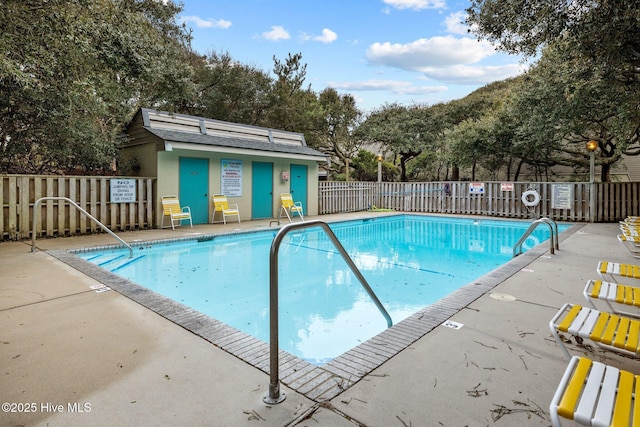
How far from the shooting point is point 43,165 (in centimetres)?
1044

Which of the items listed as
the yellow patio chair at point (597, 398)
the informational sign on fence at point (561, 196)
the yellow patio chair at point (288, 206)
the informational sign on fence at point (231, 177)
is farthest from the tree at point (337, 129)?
the yellow patio chair at point (597, 398)

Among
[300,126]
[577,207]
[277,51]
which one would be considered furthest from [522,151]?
[277,51]

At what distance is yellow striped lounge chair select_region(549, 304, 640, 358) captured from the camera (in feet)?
6.17

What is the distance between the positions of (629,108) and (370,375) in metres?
8.90

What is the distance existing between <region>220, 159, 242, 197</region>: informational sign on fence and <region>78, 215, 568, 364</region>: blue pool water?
2562mm

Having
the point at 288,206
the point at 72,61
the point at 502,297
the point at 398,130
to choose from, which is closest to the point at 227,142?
the point at 288,206

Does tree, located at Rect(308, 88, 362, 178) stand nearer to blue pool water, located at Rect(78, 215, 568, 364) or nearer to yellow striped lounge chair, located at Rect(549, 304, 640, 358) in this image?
blue pool water, located at Rect(78, 215, 568, 364)

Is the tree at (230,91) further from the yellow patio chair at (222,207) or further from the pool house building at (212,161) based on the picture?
the yellow patio chair at (222,207)

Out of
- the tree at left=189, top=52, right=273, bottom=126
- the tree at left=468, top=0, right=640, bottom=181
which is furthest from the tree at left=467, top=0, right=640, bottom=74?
the tree at left=189, top=52, right=273, bottom=126

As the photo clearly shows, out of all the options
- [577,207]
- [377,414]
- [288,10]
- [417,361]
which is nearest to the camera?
[377,414]

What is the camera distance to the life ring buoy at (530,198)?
12.7 meters

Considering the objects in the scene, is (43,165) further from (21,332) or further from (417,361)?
(417,361)

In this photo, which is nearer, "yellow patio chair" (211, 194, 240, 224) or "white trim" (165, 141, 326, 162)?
"white trim" (165, 141, 326, 162)

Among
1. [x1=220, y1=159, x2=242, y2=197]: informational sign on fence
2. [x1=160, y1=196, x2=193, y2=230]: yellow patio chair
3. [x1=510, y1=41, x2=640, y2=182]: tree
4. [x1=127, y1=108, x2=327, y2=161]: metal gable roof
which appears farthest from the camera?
[x1=220, y1=159, x2=242, y2=197]: informational sign on fence
